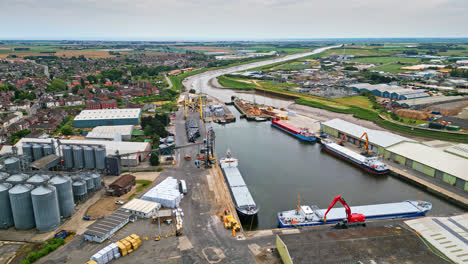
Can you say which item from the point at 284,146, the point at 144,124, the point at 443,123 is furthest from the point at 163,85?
the point at 443,123

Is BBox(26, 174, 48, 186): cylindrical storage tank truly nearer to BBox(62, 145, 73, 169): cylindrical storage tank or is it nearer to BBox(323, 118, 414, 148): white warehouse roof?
BBox(62, 145, 73, 169): cylindrical storage tank

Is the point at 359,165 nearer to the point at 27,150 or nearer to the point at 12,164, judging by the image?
the point at 12,164

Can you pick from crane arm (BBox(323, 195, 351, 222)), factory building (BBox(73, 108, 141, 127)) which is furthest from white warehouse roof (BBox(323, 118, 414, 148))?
factory building (BBox(73, 108, 141, 127))

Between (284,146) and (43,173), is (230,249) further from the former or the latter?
(284,146)

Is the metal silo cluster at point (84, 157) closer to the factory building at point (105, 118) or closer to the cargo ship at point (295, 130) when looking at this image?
the factory building at point (105, 118)

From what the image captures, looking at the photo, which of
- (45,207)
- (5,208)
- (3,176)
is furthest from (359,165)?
(3,176)
